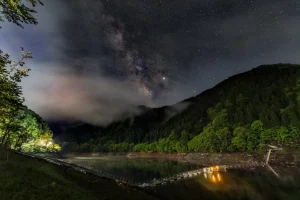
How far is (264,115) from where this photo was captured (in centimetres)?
14525

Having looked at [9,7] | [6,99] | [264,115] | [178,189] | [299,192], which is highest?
[264,115]

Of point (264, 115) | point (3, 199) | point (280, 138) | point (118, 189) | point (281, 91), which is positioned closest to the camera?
point (3, 199)

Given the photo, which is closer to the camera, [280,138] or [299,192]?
[299,192]

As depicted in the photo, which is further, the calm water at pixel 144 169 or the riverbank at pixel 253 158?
the riverbank at pixel 253 158

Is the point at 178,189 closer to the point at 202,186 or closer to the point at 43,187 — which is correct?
the point at 202,186

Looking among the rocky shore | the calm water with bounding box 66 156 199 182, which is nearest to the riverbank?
the rocky shore

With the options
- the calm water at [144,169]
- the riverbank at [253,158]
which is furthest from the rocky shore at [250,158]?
the calm water at [144,169]

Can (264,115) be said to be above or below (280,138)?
above

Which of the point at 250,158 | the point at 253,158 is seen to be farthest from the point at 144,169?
the point at 253,158

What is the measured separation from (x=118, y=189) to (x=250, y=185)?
3577cm

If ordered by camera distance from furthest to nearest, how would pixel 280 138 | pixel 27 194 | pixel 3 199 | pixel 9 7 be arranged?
pixel 280 138 < pixel 27 194 < pixel 3 199 < pixel 9 7

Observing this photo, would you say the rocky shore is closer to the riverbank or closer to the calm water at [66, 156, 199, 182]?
the riverbank

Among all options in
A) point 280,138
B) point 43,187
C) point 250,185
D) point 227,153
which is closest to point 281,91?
point 280,138

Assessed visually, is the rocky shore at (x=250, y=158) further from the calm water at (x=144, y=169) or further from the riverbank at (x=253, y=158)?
the calm water at (x=144, y=169)
